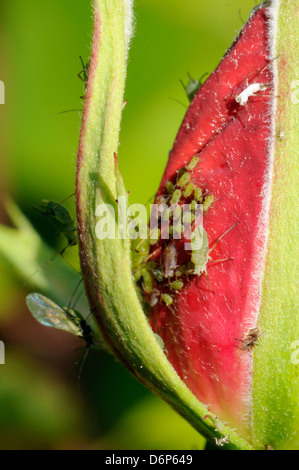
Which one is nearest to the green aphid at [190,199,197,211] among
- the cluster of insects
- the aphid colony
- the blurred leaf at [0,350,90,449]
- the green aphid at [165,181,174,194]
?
the aphid colony

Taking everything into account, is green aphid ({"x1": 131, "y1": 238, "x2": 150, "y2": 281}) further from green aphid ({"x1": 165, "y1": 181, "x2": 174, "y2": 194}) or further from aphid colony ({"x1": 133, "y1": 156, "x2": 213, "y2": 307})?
green aphid ({"x1": 165, "y1": 181, "x2": 174, "y2": 194})

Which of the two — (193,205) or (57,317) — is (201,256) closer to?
(193,205)

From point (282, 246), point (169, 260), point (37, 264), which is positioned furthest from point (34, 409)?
point (282, 246)

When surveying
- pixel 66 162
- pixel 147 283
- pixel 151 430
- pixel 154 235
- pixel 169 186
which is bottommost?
pixel 151 430

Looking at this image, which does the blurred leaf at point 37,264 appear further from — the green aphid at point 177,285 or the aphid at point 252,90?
the aphid at point 252,90

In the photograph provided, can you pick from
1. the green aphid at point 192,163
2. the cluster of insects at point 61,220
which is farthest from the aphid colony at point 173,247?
the cluster of insects at point 61,220

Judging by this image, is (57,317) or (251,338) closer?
(251,338)

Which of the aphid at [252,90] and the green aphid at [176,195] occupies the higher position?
the aphid at [252,90]
